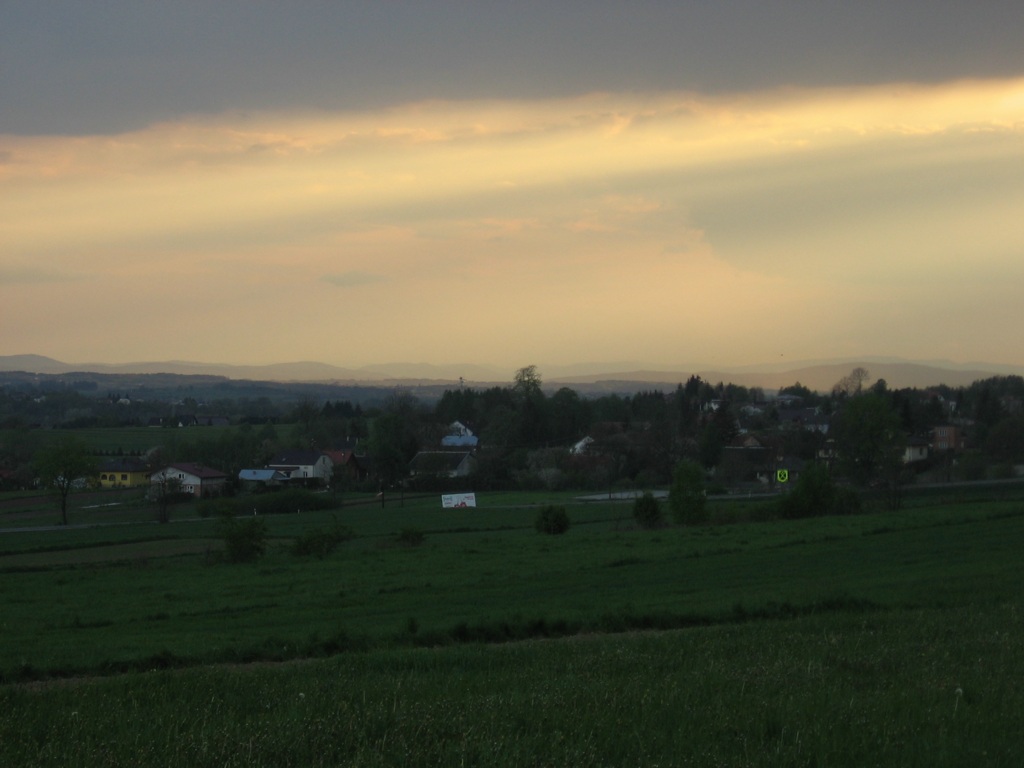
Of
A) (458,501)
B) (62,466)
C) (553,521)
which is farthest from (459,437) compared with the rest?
(553,521)

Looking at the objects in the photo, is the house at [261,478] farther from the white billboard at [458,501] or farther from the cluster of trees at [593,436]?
the white billboard at [458,501]

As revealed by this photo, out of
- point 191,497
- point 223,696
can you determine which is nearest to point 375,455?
point 191,497

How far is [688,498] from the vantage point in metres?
55.6

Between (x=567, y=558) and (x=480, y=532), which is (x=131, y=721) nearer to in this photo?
(x=567, y=558)

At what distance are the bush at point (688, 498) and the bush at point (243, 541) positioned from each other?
24650 millimetres

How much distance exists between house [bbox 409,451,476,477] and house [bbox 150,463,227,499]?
2150cm

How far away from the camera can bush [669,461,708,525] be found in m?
55.5

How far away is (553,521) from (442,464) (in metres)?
62.2

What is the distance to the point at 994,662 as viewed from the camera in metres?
11.3

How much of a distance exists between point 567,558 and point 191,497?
6891 cm

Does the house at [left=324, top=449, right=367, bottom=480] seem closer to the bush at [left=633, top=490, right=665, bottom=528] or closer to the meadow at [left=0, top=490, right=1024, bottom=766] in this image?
the bush at [left=633, top=490, right=665, bottom=528]

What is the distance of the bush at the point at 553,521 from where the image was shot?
2087 inches

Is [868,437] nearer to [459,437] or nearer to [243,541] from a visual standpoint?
[243,541]

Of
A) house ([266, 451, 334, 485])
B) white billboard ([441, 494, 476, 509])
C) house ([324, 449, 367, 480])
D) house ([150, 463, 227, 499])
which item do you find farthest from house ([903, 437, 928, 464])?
house ([150, 463, 227, 499])
